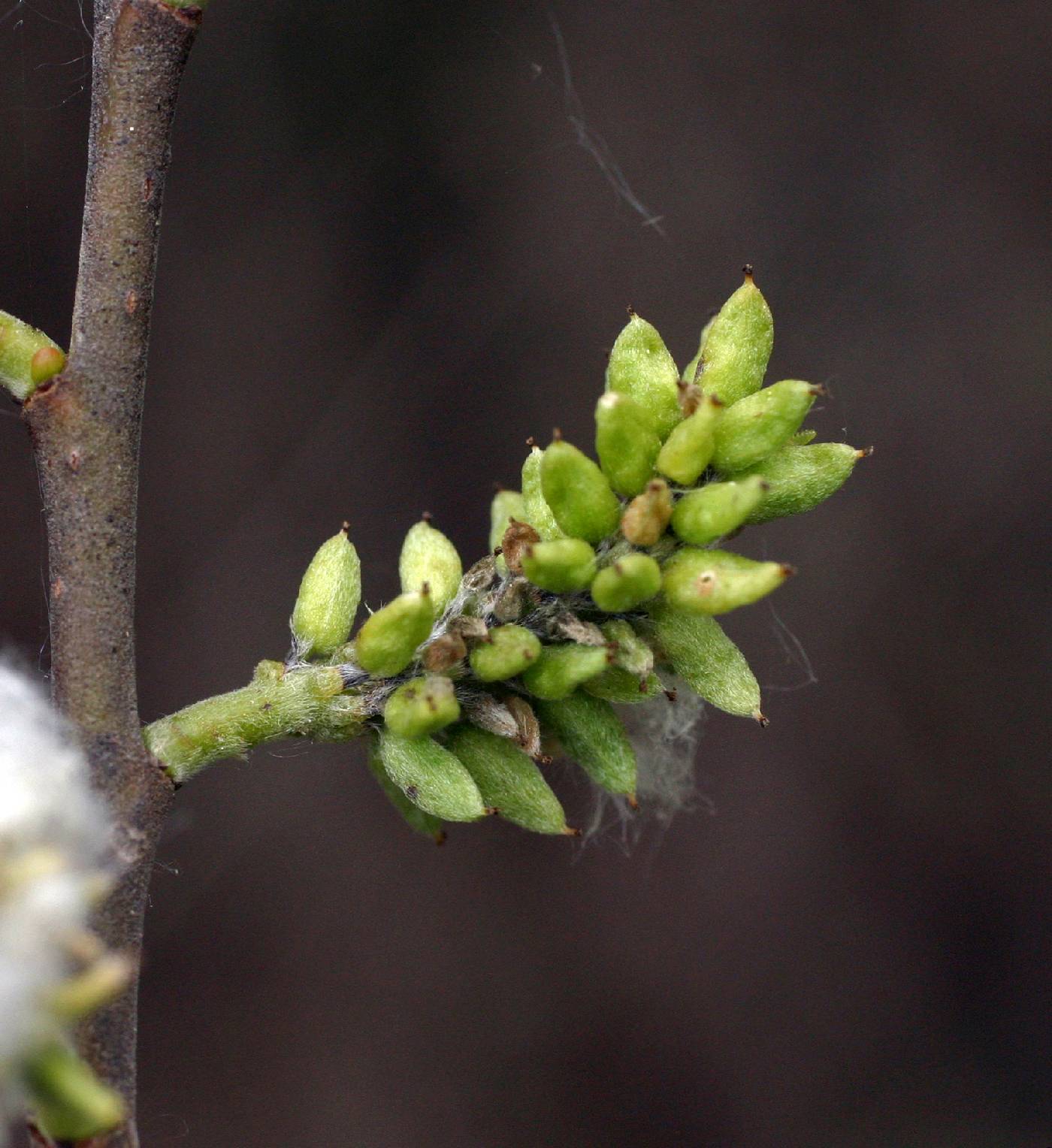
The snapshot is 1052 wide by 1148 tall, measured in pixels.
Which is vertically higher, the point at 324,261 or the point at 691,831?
the point at 324,261

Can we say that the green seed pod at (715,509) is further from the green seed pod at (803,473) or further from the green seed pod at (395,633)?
the green seed pod at (395,633)

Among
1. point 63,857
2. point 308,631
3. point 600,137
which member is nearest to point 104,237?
point 308,631

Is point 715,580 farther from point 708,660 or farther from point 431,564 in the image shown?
point 431,564

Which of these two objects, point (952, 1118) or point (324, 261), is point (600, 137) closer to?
point (324, 261)

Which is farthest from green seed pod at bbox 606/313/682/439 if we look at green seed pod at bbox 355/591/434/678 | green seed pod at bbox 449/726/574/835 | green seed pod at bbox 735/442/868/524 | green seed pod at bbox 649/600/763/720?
green seed pod at bbox 449/726/574/835

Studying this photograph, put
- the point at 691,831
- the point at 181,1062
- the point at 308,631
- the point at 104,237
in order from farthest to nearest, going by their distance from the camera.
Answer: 1. the point at 691,831
2. the point at 181,1062
3. the point at 308,631
4. the point at 104,237

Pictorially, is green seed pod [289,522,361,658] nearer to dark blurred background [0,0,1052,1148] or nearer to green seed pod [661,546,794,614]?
green seed pod [661,546,794,614]
